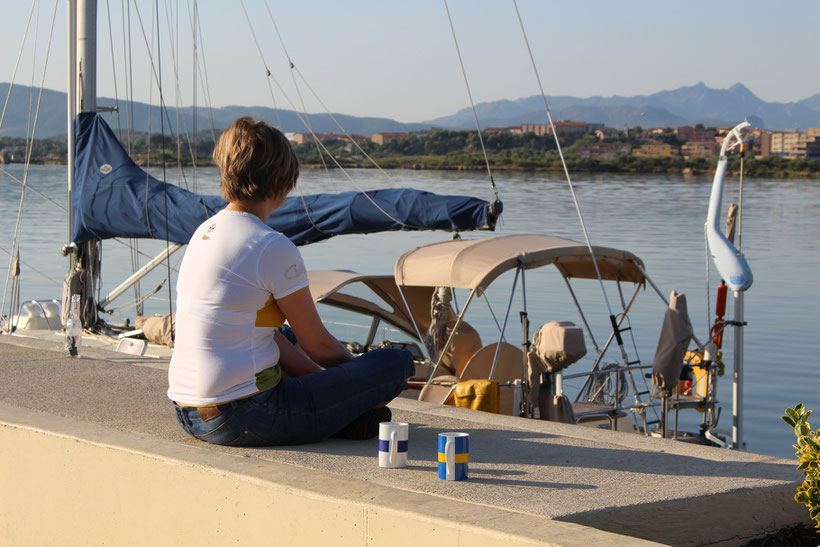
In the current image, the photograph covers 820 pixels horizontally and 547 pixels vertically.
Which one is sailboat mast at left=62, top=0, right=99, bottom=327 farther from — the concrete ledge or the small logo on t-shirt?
the small logo on t-shirt

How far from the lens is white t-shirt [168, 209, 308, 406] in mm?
4379

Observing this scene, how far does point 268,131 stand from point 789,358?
54.5 feet

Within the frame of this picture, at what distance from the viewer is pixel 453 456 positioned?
4.14m

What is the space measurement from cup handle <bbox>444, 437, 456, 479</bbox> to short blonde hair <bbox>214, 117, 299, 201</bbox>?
133 cm

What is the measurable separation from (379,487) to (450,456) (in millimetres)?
379

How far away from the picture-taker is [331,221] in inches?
446

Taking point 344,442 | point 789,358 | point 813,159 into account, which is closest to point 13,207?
point 789,358

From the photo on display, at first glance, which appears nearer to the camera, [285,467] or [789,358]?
[285,467]

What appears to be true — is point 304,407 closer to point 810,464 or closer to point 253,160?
point 253,160

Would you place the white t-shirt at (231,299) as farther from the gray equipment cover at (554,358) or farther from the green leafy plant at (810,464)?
the gray equipment cover at (554,358)

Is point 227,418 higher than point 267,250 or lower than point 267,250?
lower

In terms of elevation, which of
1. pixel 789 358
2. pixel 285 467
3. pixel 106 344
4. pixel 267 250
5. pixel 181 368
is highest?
pixel 267 250

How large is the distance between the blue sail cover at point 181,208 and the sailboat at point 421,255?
12 mm

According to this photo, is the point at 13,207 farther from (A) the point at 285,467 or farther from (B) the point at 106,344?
(A) the point at 285,467
